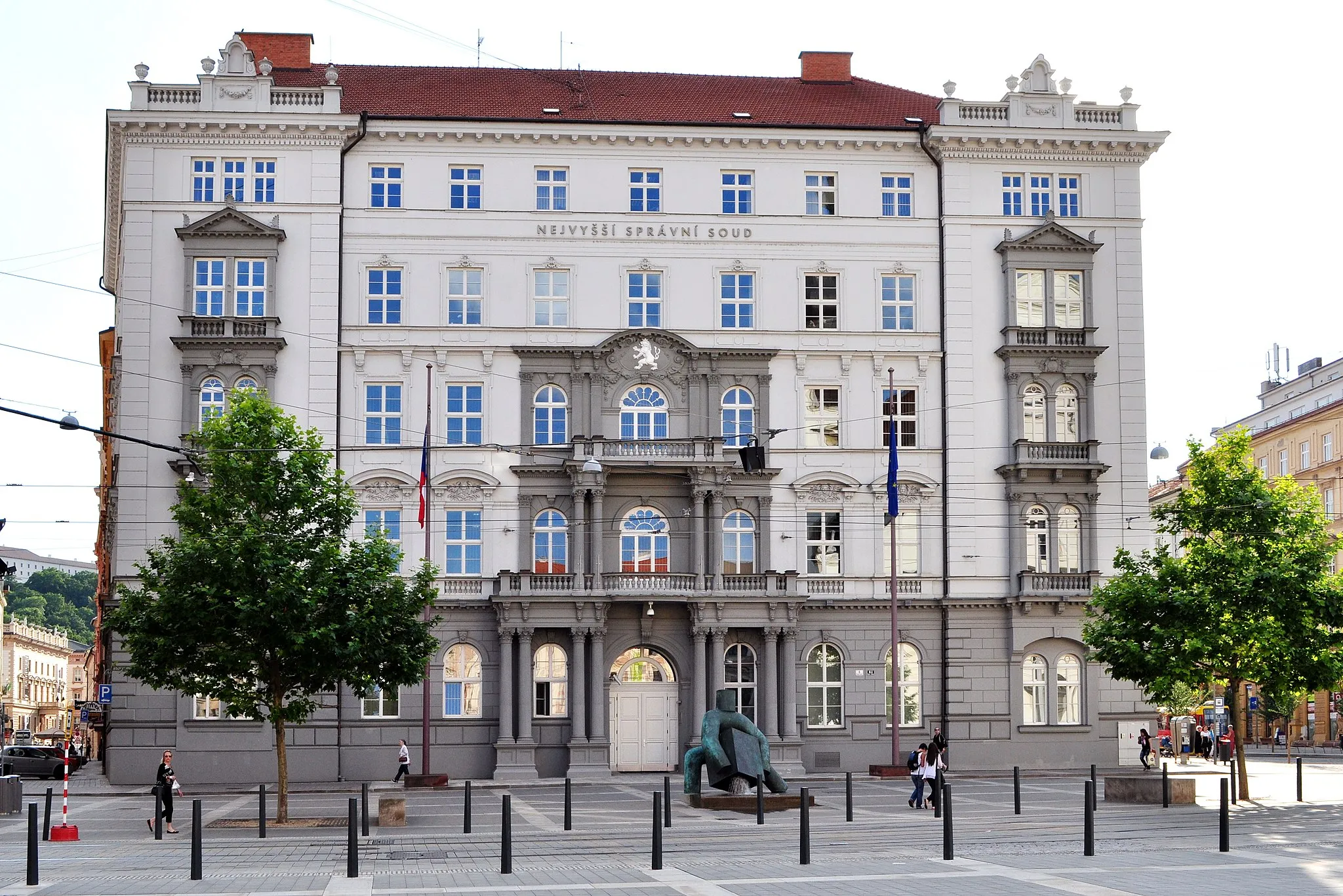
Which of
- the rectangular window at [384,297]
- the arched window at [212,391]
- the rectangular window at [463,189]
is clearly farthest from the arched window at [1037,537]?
the arched window at [212,391]

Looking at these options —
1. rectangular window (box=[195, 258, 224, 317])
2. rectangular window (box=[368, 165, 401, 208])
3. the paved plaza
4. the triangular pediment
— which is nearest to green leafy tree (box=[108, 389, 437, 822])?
the paved plaza

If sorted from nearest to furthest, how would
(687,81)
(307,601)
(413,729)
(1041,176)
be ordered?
(307,601) < (413,729) < (1041,176) < (687,81)

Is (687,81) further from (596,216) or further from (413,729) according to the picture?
(413,729)

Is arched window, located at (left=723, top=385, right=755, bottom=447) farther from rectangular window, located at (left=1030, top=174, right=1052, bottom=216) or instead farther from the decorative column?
rectangular window, located at (left=1030, top=174, right=1052, bottom=216)

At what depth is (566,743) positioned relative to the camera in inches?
2057

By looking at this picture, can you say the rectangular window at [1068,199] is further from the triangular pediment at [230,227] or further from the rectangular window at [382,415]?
the triangular pediment at [230,227]

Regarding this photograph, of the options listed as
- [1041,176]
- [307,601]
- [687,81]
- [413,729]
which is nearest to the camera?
[307,601]

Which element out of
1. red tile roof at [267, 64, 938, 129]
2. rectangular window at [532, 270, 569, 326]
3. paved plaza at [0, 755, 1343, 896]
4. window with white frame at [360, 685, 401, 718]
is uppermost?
red tile roof at [267, 64, 938, 129]

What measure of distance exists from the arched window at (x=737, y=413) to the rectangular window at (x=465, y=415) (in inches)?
310

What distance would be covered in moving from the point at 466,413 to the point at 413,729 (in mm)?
10096

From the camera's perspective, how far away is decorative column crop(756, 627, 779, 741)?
172ft

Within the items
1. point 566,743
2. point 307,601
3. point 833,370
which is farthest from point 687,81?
point 307,601

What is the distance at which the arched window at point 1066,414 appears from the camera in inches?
2163

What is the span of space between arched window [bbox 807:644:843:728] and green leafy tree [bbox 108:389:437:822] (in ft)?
63.8
